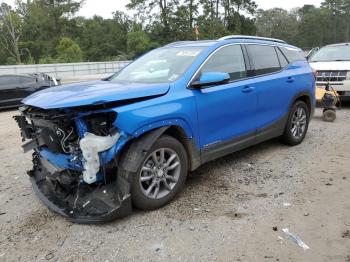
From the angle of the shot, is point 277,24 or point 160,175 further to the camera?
point 277,24

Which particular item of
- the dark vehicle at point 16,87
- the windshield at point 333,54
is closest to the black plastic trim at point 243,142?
the windshield at point 333,54

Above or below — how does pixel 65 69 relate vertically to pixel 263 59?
below

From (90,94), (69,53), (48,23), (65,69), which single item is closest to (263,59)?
(90,94)

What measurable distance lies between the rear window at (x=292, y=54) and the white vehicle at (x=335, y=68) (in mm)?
3533

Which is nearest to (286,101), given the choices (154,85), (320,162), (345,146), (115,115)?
(320,162)

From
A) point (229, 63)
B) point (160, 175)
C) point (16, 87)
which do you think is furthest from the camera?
point (16, 87)

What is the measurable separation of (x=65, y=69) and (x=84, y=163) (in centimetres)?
2822

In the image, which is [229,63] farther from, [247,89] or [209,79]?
[209,79]

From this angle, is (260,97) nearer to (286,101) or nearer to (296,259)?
(286,101)

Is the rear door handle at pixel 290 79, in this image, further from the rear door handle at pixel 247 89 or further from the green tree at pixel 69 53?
the green tree at pixel 69 53

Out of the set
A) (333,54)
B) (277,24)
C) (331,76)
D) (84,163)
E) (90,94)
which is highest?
(277,24)

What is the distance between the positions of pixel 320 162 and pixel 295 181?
1.01 m

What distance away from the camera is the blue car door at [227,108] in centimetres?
471

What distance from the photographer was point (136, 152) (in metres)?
3.99
